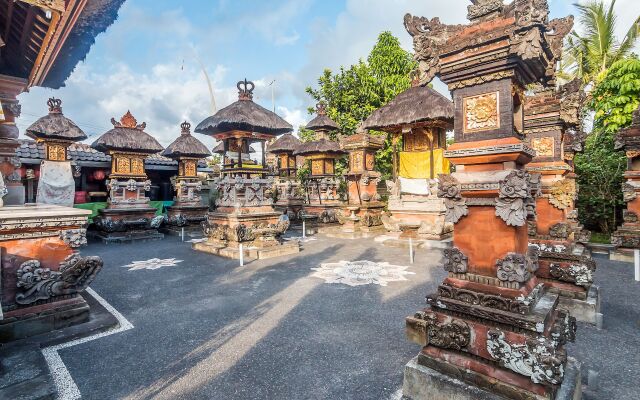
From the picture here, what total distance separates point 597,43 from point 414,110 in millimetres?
12495

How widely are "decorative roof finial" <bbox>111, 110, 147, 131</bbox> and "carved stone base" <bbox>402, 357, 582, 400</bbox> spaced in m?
14.7

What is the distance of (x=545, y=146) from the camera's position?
17.7 feet

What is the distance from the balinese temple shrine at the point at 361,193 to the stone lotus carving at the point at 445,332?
9238 mm

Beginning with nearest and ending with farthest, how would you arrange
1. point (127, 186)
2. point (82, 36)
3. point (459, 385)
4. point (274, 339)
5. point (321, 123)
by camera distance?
point (459, 385) < point (274, 339) < point (82, 36) < point (127, 186) < point (321, 123)

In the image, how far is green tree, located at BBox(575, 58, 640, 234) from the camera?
34.7 ft

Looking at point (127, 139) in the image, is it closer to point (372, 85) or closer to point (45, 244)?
point (45, 244)

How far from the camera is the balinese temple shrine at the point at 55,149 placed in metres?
11.5

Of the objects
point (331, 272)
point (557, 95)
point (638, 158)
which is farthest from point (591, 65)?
point (331, 272)

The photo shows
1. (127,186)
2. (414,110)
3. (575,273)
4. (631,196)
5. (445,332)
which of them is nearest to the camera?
(445,332)

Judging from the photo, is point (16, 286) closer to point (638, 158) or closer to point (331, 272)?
point (331, 272)

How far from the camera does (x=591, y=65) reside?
1633 cm

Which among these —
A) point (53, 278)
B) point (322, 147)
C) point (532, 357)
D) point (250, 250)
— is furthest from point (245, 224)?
point (532, 357)

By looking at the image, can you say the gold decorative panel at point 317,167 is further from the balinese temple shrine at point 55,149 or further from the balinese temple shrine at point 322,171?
the balinese temple shrine at point 55,149

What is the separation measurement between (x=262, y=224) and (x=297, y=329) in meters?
5.88
